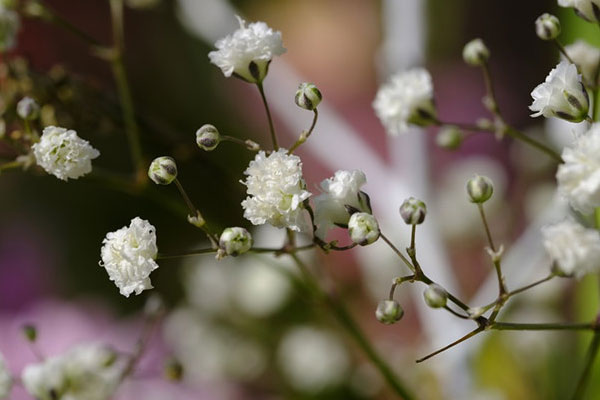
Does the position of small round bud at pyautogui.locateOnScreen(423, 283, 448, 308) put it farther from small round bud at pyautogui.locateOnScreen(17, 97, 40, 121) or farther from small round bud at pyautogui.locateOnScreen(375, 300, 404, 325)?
small round bud at pyautogui.locateOnScreen(17, 97, 40, 121)

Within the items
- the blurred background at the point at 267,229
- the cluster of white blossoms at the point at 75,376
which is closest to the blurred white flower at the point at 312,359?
the blurred background at the point at 267,229

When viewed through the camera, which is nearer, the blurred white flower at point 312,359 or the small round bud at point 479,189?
the small round bud at point 479,189

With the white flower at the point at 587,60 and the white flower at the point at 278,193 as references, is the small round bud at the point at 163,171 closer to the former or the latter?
Result: the white flower at the point at 278,193

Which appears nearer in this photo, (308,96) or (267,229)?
(308,96)

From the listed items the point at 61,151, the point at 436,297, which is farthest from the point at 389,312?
the point at 61,151

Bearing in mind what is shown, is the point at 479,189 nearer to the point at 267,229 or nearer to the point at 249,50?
the point at 249,50

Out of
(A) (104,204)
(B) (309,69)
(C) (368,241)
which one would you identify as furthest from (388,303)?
(B) (309,69)
